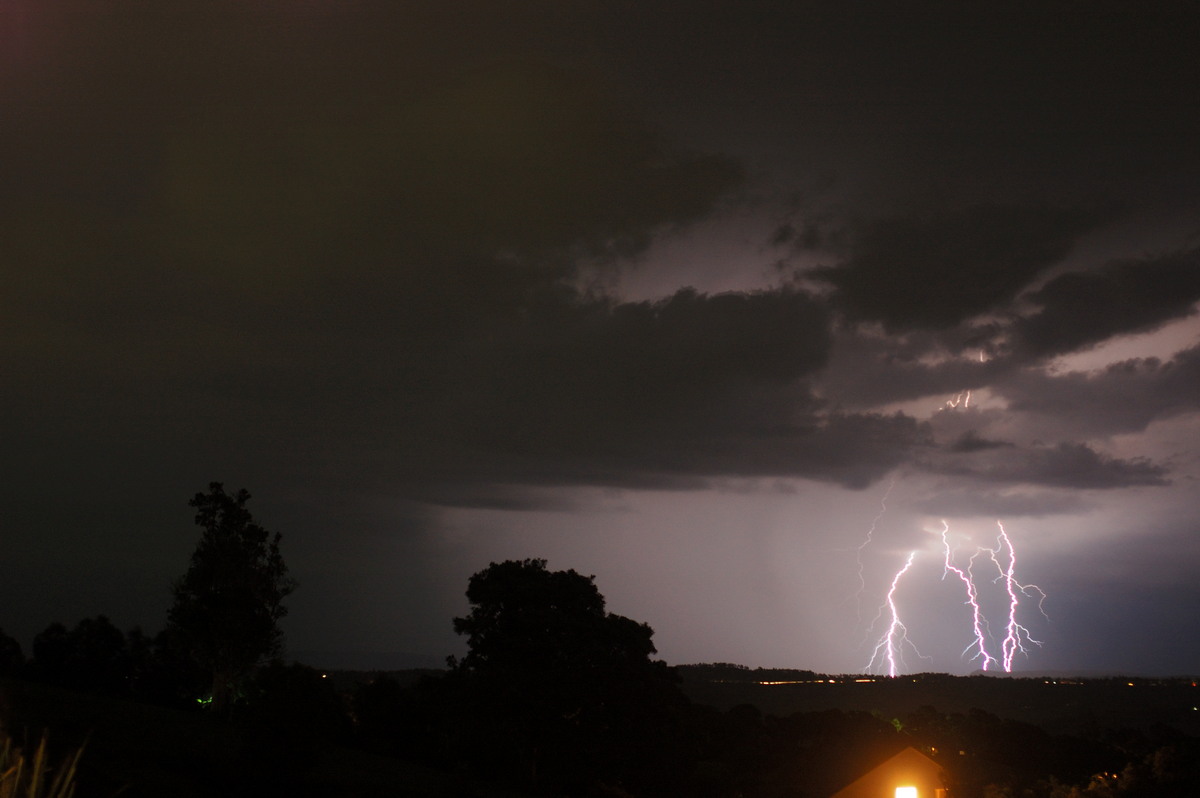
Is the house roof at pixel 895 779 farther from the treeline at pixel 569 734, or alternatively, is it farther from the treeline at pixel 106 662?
the treeline at pixel 106 662

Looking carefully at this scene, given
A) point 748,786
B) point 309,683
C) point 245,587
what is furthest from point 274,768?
point 748,786

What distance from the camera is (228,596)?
40562 mm

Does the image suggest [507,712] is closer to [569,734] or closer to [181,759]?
[569,734]

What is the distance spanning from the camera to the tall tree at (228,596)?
40250mm

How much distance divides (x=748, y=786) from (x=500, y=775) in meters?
10.6

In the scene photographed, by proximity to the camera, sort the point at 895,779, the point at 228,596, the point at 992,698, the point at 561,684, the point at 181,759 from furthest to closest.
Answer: the point at 992,698 < the point at 228,596 < the point at 895,779 < the point at 561,684 < the point at 181,759

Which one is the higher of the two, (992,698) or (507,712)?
(507,712)

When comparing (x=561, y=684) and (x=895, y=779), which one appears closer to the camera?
(x=561, y=684)

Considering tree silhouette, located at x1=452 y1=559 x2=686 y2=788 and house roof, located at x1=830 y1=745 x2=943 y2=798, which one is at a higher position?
tree silhouette, located at x1=452 y1=559 x2=686 y2=788

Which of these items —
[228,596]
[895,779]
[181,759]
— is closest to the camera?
[181,759]

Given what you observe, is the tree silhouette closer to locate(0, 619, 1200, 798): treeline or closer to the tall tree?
locate(0, 619, 1200, 798): treeline

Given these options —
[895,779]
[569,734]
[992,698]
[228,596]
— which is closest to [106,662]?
[228,596]

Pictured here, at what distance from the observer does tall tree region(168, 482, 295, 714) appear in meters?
40.2

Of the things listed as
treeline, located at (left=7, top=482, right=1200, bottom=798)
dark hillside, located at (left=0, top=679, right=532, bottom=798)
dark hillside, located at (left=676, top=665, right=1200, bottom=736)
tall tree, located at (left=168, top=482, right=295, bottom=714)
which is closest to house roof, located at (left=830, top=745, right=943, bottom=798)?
treeline, located at (left=7, top=482, right=1200, bottom=798)
